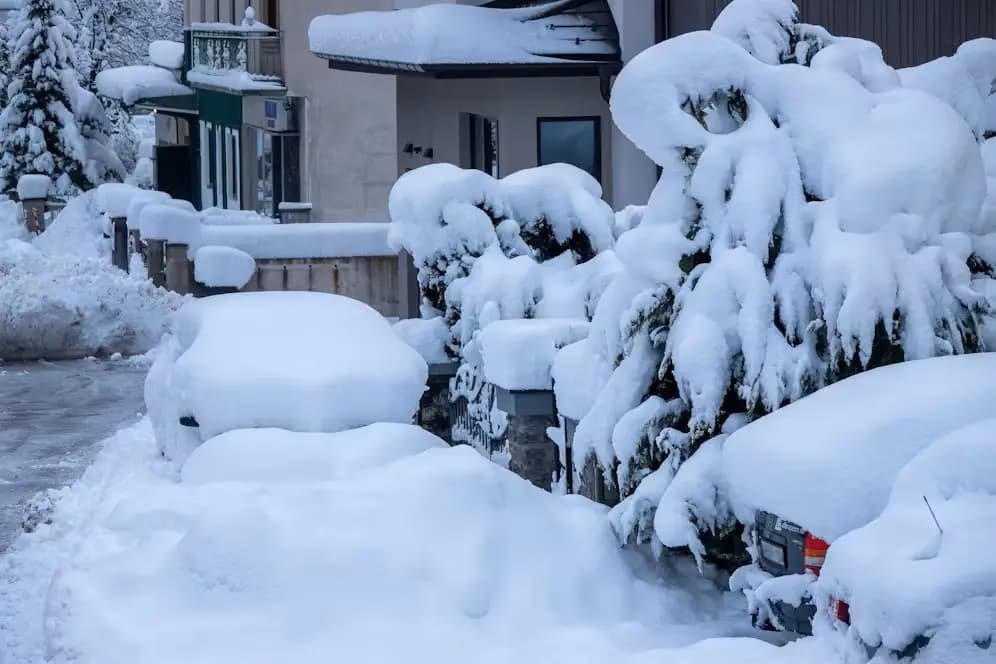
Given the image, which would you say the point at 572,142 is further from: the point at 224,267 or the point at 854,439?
the point at 854,439

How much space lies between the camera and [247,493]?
7.80 meters

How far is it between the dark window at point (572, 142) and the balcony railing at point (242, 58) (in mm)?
8478

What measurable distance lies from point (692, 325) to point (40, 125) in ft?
119

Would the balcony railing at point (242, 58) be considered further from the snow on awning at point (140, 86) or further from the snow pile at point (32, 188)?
the snow pile at point (32, 188)

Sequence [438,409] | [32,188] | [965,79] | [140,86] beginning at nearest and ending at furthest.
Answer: [965,79] → [438,409] → [140,86] → [32,188]

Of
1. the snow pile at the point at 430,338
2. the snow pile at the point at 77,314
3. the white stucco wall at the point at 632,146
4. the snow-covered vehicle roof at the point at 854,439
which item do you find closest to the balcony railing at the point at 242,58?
the snow pile at the point at 77,314

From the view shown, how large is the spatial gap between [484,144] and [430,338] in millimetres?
9727

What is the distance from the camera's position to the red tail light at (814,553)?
615 cm

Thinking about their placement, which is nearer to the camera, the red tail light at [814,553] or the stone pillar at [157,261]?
the red tail light at [814,553]

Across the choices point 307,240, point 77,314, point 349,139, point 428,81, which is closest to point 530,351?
point 307,240

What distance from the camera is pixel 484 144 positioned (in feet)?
74.4

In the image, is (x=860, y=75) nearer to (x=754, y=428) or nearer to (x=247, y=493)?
(x=754, y=428)

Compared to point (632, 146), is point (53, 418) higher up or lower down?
lower down

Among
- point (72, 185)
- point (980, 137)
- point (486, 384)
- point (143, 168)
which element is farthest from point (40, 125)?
point (980, 137)
